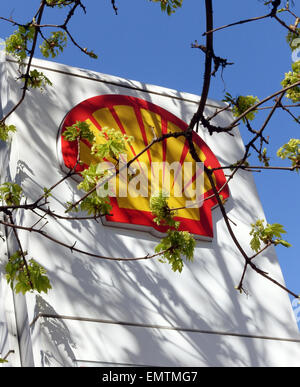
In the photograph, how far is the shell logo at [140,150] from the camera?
459 centimetres

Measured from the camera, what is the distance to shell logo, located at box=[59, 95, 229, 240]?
4.59m

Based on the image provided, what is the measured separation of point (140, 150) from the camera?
5.04 meters

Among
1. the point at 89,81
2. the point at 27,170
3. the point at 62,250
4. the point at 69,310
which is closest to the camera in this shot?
the point at 69,310

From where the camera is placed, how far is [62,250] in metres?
4.17

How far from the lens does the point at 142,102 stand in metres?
5.45
